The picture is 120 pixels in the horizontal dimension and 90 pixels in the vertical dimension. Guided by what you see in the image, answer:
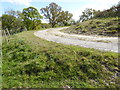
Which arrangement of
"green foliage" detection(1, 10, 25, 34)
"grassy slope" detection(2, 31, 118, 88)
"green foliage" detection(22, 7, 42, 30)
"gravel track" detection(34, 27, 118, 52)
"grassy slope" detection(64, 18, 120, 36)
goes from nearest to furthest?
"grassy slope" detection(2, 31, 118, 88), "gravel track" detection(34, 27, 118, 52), "grassy slope" detection(64, 18, 120, 36), "green foliage" detection(1, 10, 25, 34), "green foliage" detection(22, 7, 42, 30)

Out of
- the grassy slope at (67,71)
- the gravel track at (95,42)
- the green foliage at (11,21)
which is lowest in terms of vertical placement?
the grassy slope at (67,71)

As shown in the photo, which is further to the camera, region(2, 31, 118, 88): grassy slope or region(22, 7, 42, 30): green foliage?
region(22, 7, 42, 30): green foliage

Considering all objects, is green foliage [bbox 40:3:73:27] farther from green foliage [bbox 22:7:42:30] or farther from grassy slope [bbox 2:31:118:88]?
grassy slope [bbox 2:31:118:88]

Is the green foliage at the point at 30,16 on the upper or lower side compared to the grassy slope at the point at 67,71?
upper

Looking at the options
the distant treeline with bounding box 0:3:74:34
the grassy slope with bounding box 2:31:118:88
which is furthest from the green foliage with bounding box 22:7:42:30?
the grassy slope with bounding box 2:31:118:88

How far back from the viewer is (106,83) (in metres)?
2.93

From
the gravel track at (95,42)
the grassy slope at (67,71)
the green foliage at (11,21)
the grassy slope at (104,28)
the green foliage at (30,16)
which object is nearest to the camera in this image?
the grassy slope at (67,71)

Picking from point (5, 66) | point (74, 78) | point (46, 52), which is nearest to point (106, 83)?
point (74, 78)

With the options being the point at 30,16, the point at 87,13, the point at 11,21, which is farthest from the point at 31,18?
the point at 87,13

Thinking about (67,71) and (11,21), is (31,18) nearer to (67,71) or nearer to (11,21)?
(11,21)

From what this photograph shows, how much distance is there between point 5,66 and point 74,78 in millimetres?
3347

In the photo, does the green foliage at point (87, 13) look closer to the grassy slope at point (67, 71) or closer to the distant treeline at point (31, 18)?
the distant treeline at point (31, 18)

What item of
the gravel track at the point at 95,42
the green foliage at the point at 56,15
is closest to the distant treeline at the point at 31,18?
the green foliage at the point at 56,15

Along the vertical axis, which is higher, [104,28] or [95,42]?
[104,28]
